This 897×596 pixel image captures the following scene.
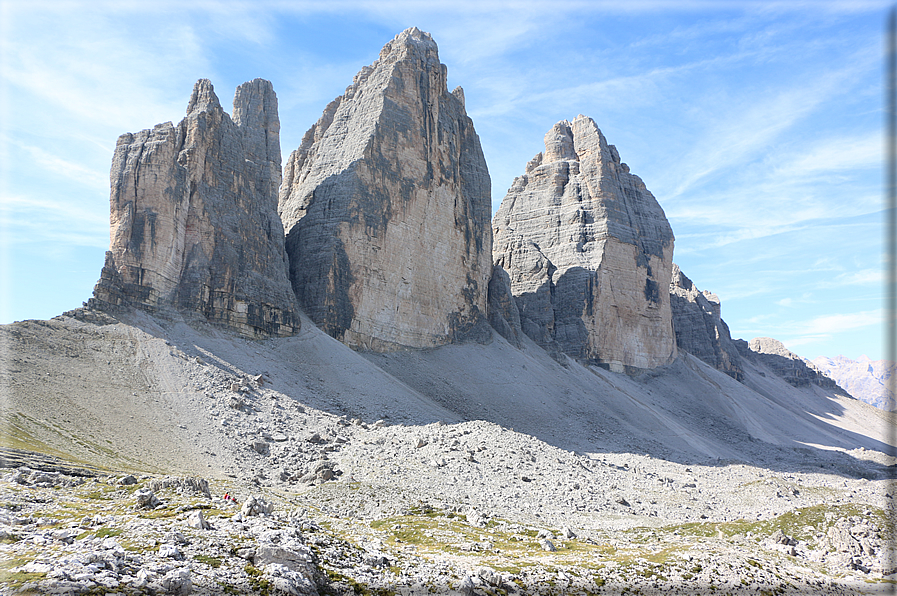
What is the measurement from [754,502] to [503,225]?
75762 mm

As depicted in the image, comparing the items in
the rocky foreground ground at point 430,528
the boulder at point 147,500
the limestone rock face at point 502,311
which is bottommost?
the rocky foreground ground at point 430,528

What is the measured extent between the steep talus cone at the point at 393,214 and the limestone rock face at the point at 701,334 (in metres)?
→ 56.3

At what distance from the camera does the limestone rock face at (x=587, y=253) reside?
98375 mm

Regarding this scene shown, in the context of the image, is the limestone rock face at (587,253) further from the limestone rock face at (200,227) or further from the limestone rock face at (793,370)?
the limestone rock face at (793,370)

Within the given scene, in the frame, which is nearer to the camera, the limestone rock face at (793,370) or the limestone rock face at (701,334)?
the limestone rock face at (701,334)

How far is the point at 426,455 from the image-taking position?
40.4 meters

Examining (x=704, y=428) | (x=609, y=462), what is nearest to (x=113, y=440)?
(x=609, y=462)

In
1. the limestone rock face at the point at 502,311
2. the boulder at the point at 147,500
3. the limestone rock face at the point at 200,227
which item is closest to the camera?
the boulder at the point at 147,500

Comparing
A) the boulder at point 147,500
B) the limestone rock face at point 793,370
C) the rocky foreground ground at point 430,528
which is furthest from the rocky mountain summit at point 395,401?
the limestone rock face at point 793,370

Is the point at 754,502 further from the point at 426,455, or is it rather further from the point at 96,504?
the point at 96,504

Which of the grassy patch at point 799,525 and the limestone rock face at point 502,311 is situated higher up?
the limestone rock face at point 502,311

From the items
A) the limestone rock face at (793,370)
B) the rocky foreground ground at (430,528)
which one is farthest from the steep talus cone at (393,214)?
the limestone rock face at (793,370)

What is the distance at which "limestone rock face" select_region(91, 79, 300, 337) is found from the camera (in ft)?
174

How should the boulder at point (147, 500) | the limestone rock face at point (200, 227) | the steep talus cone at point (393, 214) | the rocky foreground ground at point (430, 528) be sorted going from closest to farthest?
the rocky foreground ground at point (430, 528) → the boulder at point (147, 500) → the limestone rock face at point (200, 227) → the steep talus cone at point (393, 214)
